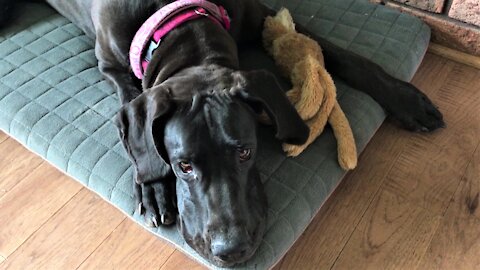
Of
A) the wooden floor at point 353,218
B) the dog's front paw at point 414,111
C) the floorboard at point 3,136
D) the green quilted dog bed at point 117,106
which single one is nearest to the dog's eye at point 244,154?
the green quilted dog bed at point 117,106

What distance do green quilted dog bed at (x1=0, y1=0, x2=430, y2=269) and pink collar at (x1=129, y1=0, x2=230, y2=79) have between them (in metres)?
0.23

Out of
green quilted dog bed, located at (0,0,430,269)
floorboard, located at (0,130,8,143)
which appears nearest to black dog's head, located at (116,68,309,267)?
green quilted dog bed, located at (0,0,430,269)

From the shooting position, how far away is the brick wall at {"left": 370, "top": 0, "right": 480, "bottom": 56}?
6.11ft

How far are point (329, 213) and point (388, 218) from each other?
16cm

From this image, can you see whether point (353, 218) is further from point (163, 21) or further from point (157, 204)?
point (163, 21)

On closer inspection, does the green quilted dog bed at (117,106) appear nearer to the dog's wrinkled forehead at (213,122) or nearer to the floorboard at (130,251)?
the floorboard at (130,251)

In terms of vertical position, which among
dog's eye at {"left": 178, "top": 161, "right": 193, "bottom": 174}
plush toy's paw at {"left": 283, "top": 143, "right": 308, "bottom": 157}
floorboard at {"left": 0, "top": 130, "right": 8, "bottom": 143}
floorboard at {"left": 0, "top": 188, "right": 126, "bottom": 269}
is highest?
dog's eye at {"left": 178, "top": 161, "right": 193, "bottom": 174}

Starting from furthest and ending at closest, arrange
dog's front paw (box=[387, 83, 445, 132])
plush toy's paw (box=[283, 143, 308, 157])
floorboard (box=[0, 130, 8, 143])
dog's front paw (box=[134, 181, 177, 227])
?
1. floorboard (box=[0, 130, 8, 143])
2. dog's front paw (box=[387, 83, 445, 132])
3. plush toy's paw (box=[283, 143, 308, 157])
4. dog's front paw (box=[134, 181, 177, 227])

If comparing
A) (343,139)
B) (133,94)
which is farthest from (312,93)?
(133,94)

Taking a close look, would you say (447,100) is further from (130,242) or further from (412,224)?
(130,242)

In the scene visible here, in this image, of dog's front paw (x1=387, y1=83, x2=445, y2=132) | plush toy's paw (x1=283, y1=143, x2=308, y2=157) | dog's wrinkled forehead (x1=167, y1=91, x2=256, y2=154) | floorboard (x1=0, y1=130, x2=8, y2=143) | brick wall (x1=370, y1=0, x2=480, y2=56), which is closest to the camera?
dog's wrinkled forehead (x1=167, y1=91, x2=256, y2=154)

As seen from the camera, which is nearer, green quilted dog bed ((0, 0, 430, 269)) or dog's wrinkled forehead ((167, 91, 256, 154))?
dog's wrinkled forehead ((167, 91, 256, 154))

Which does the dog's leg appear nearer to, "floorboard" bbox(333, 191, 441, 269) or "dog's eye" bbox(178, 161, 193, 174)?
"dog's eye" bbox(178, 161, 193, 174)

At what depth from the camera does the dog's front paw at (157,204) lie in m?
1.33
